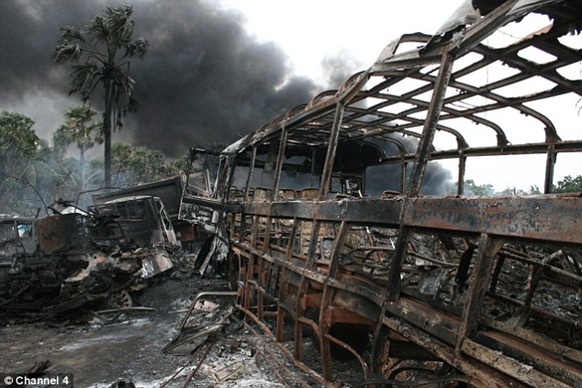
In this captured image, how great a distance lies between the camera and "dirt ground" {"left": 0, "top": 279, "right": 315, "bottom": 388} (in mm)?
4570

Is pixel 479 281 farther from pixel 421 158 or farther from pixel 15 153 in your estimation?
pixel 15 153

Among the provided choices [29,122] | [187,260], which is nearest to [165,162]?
[29,122]

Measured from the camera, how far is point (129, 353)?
18.6 feet

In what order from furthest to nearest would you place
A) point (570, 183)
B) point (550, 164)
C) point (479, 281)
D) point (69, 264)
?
point (570, 183) < point (69, 264) < point (550, 164) < point (479, 281)

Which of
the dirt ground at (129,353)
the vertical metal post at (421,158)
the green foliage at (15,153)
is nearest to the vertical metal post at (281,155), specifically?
the dirt ground at (129,353)

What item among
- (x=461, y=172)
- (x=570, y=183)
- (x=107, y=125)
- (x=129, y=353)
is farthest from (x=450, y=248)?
(x=107, y=125)

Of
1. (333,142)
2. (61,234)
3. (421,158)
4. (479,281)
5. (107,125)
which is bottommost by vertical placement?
(61,234)

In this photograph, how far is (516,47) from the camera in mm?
2781

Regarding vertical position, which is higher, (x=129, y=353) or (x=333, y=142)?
(x=333, y=142)

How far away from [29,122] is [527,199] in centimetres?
4037

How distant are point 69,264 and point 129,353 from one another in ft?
11.6

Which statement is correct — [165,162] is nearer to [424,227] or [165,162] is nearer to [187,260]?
[187,260]

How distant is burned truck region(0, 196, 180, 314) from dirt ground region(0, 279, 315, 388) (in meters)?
0.43

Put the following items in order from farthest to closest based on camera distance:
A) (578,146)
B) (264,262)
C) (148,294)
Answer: (148,294), (264,262), (578,146)
